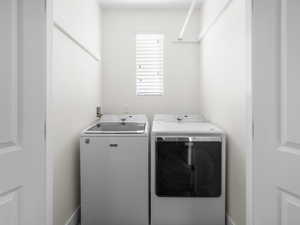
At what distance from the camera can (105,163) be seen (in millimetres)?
2145

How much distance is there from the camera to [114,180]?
7.05ft

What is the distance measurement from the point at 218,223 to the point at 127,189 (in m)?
0.99

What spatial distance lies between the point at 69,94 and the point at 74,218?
1276mm

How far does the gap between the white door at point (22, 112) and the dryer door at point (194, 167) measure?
1237 mm

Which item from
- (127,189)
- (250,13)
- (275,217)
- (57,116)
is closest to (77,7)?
(57,116)

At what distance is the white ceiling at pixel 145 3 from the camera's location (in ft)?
10.5

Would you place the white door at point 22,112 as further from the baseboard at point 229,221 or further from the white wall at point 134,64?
the white wall at point 134,64

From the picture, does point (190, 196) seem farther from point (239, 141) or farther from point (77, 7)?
point (77, 7)

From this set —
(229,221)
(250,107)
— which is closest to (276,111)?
(250,107)

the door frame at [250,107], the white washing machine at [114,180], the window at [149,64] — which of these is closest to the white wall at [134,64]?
the window at [149,64]

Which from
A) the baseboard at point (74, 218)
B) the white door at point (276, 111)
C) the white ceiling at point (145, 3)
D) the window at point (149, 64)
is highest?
the white ceiling at point (145, 3)

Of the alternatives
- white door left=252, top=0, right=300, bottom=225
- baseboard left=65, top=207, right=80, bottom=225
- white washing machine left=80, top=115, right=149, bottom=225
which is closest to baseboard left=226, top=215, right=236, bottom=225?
white washing machine left=80, top=115, right=149, bottom=225

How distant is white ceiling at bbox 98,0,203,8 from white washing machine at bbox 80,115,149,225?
218cm

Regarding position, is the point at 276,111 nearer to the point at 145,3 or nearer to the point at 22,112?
the point at 22,112
